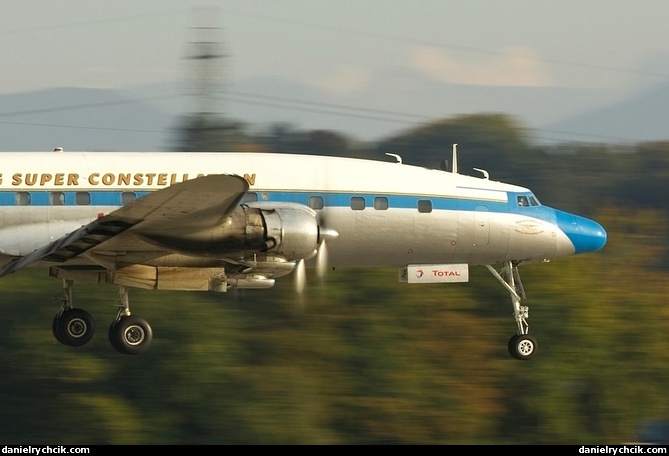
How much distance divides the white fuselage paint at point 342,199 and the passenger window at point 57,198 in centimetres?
3

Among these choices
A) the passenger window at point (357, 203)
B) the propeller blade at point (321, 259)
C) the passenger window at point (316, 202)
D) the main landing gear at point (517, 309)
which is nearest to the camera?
the propeller blade at point (321, 259)

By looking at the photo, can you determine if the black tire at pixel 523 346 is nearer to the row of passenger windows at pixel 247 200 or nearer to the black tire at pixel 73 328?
the row of passenger windows at pixel 247 200

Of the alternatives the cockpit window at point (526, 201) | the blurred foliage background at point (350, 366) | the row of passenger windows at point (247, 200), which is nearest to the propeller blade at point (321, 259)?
the row of passenger windows at point (247, 200)

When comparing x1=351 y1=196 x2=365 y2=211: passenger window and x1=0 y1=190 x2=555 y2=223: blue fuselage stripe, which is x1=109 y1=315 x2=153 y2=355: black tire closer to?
x1=0 y1=190 x2=555 y2=223: blue fuselage stripe

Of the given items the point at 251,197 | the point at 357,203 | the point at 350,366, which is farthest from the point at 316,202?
the point at 350,366

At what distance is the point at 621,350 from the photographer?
42.0 metres

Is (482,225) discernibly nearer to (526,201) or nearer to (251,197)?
(526,201)

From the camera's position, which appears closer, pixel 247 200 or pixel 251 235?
pixel 251 235

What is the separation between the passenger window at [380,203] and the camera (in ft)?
77.1

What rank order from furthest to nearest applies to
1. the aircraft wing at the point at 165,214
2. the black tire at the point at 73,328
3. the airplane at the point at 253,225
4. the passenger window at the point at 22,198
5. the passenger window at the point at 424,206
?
the black tire at the point at 73,328, the passenger window at the point at 424,206, the passenger window at the point at 22,198, the airplane at the point at 253,225, the aircraft wing at the point at 165,214

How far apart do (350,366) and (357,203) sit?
1493 centimetres

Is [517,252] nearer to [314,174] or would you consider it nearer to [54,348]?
[314,174]

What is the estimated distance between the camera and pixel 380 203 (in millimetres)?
23531

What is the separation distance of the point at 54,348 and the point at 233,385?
499 centimetres
